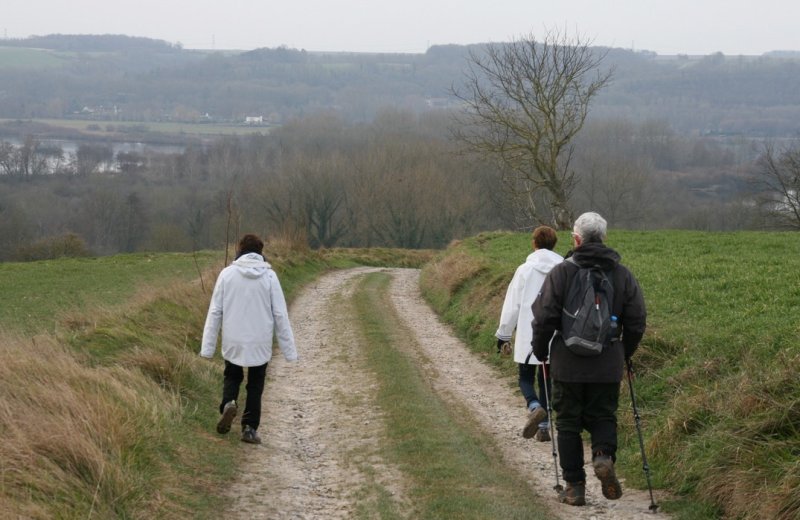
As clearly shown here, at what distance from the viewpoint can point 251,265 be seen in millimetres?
9062

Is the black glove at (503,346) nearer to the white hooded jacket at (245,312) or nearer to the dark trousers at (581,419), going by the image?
the dark trousers at (581,419)

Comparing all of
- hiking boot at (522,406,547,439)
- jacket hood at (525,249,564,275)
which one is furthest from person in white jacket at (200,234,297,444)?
jacket hood at (525,249,564,275)

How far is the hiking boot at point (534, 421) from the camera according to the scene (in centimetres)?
883

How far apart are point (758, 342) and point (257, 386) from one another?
5262mm

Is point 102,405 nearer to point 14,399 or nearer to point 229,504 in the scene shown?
point 14,399

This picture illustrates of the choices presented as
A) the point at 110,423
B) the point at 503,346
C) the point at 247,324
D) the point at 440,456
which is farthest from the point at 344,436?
the point at 110,423

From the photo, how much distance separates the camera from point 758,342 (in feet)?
29.6

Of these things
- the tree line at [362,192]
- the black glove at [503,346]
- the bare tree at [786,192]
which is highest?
the black glove at [503,346]

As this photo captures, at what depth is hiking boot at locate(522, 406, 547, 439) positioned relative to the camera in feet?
29.0

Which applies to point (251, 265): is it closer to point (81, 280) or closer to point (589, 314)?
point (589, 314)

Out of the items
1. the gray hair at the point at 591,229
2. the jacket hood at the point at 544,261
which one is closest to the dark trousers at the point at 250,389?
the jacket hood at the point at 544,261

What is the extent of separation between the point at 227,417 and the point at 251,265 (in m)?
1.57

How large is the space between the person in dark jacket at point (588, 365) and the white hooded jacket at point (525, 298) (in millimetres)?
2035

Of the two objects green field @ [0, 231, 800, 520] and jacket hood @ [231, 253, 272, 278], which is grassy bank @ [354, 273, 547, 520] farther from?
jacket hood @ [231, 253, 272, 278]
